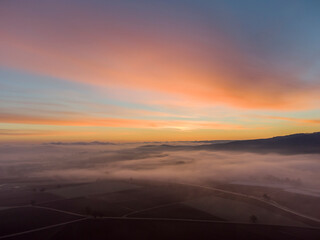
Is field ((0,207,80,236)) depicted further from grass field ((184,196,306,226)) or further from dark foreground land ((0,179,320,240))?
grass field ((184,196,306,226))

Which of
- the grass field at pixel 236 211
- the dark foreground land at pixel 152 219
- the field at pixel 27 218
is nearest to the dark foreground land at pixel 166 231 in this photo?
the dark foreground land at pixel 152 219

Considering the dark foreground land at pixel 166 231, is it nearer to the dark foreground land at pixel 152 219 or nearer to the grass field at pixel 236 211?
the dark foreground land at pixel 152 219

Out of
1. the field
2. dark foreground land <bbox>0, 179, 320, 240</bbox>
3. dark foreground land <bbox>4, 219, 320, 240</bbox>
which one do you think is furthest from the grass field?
the field

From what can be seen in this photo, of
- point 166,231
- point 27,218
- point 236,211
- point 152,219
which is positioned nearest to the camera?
point 166,231

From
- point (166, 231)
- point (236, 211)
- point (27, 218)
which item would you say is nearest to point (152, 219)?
point (166, 231)

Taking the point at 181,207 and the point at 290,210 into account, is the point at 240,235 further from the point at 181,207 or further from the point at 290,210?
the point at 290,210

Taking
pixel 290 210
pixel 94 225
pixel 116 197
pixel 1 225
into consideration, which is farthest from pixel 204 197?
pixel 1 225

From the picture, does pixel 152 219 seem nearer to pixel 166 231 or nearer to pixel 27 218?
pixel 166 231

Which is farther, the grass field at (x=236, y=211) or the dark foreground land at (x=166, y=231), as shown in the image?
the grass field at (x=236, y=211)
